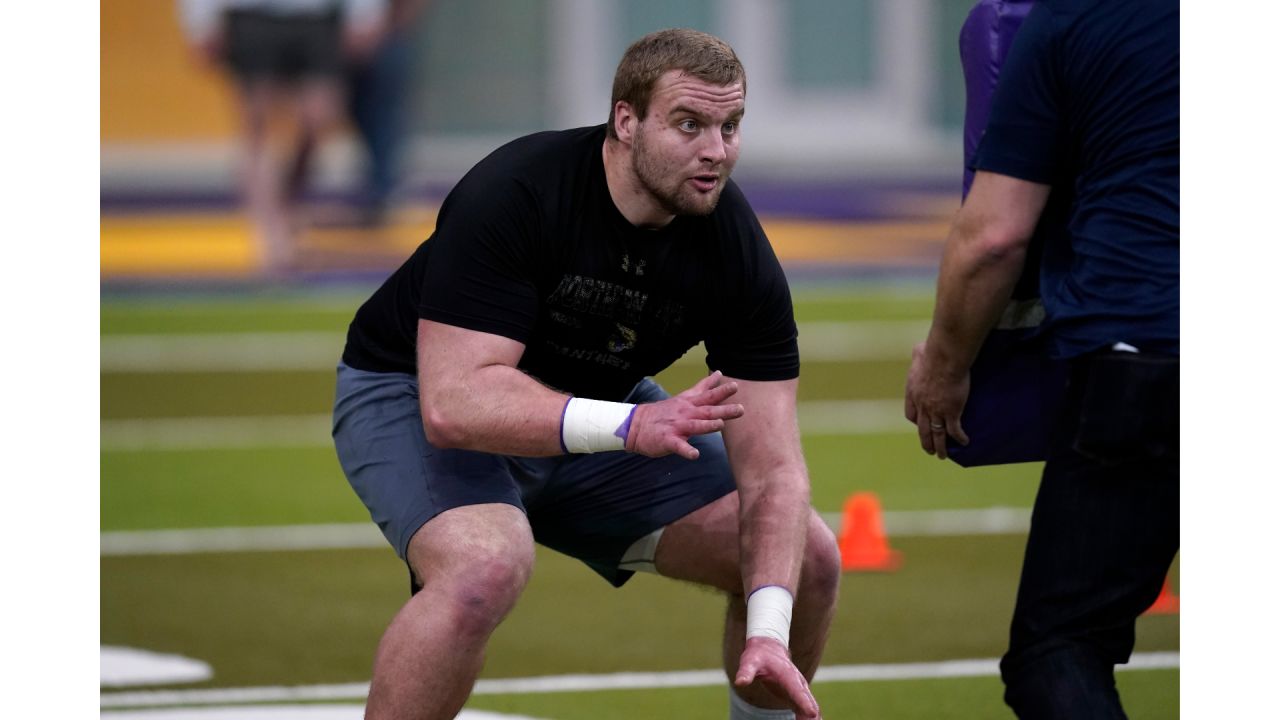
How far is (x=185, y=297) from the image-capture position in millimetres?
13648

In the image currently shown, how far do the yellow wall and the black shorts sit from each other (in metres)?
6.30

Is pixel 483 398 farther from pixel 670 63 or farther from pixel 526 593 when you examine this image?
pixel 526 593

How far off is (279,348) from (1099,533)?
8433 millimetres

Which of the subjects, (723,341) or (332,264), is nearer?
(723,341)

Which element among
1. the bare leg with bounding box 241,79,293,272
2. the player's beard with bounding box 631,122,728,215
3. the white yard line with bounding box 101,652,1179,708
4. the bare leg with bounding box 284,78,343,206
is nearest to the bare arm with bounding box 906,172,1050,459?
the player's beard with bounding box 631,122,728,215

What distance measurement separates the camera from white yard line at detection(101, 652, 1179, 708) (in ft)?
16.3

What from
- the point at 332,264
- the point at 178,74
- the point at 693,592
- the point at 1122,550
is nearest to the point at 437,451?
the point at 1122,550

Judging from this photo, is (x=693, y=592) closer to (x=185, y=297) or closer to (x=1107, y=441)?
(x=1107, y=441)

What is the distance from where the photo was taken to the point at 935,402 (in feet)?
13.0

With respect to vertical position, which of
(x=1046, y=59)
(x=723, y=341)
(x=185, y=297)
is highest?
(x=1046, y=59)

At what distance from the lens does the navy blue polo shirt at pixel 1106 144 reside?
11.1 ft

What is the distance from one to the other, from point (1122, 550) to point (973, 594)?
102 inches

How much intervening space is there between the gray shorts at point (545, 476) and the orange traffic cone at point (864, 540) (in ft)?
6.94
